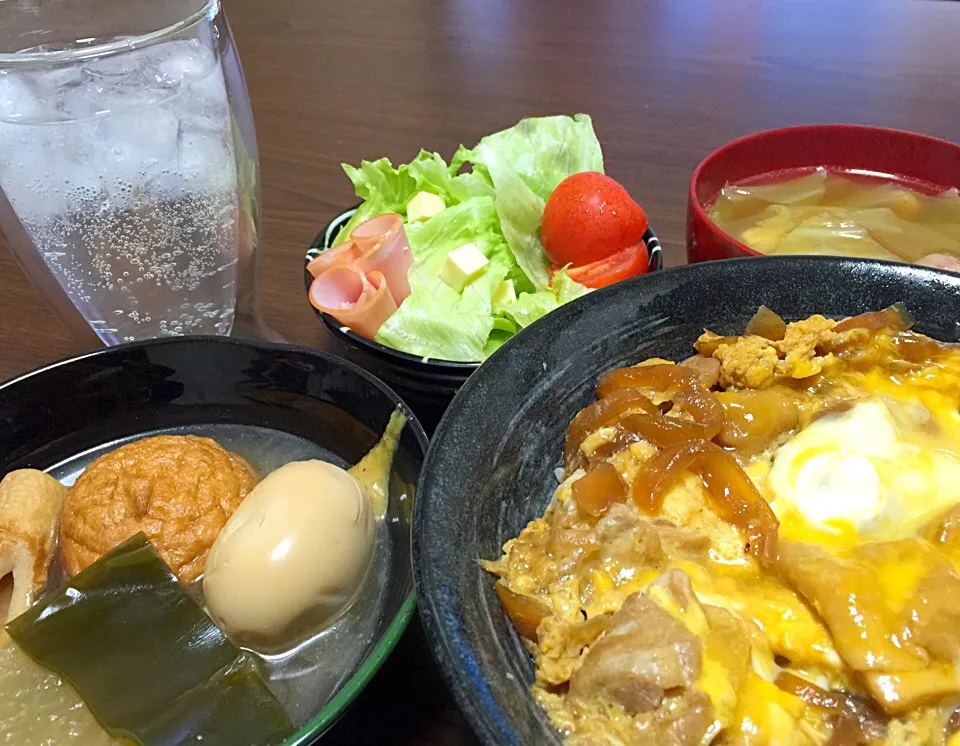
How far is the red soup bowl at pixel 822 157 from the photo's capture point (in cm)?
139

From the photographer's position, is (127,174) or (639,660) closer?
(639,660)

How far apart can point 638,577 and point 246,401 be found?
0.81 m

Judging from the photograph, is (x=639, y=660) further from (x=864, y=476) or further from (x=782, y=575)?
(x=864, y=476)

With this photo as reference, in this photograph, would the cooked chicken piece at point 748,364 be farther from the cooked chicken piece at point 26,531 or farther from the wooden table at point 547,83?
the cooked chicken piece at point 26,531

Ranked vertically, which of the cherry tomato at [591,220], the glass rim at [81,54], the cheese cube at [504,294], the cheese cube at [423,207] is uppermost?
the glass rim at [81,54]

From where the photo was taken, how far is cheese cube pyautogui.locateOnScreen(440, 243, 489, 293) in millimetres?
1634

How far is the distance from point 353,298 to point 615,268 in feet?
1.67

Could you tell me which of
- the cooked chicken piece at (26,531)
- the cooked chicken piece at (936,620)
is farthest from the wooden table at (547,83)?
the cooked chicken piece at (936,620)

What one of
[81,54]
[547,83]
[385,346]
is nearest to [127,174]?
[81,54]

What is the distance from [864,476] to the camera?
0.85m

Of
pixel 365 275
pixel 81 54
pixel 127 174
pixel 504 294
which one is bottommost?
pixel 504 294

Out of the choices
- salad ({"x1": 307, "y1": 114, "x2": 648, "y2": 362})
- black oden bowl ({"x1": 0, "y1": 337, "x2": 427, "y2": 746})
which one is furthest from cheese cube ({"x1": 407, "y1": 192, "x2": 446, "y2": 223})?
black oden bowl ({"x1": 0, "y1": 337, "x2": 427, "y2": 746})

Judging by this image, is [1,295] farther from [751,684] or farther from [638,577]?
[751,684]

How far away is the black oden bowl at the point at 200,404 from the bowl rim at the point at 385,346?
0.09m
